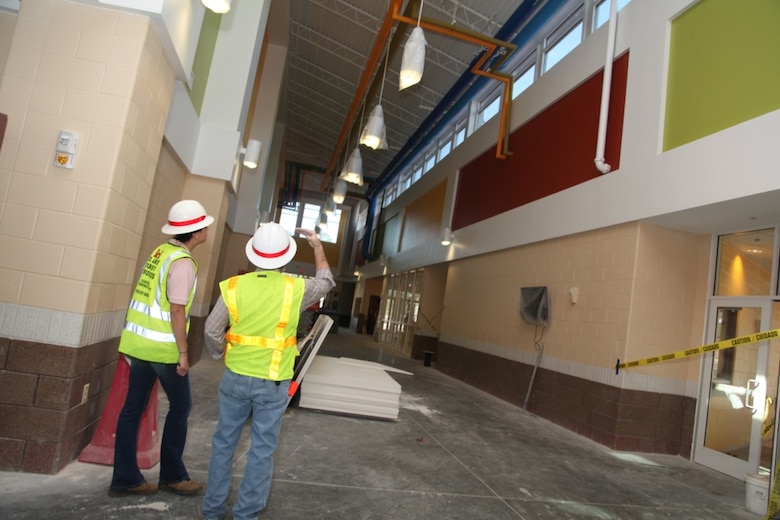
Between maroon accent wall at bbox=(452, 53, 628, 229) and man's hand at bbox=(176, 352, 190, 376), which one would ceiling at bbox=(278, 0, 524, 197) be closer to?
maroon accent wall at bbox=(452, 53, 628, 229)

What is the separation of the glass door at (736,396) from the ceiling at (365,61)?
630 cm

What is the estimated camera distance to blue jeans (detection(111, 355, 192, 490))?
2527 mm

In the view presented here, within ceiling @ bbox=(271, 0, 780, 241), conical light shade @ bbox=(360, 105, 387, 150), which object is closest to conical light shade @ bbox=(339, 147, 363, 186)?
ceiling @ bbox=(271, 0, 780, 241)

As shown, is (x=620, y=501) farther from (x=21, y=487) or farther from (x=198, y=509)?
(x=21, y=487)

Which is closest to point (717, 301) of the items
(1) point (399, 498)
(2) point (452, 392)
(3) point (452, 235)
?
(2) point (452, 392)

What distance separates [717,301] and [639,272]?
3.43 ft

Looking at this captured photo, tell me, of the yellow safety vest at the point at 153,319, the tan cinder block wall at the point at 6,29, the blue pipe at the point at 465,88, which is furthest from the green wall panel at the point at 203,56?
the blue pipe at the point at 465,88

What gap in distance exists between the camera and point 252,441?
2.29m

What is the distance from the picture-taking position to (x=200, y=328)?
6.85 m

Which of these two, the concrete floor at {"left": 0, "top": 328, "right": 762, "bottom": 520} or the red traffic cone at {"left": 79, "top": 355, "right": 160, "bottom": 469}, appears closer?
the concrete floor at {"left": 0, "top": 328, "right": 762, "bottom": 520}

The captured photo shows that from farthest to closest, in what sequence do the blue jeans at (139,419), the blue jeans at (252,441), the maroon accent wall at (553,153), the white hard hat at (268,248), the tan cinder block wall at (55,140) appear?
1. the maroon accent wall at (553,153)
2. the tan cinder block wall at (55,140)
3. the blue jeans at (139,419)
4. the white hard hat at (268,248)
5. the blue jeans at (252,441)

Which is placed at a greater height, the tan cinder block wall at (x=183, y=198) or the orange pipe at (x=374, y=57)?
the orange pipe at (x=374, y=57)

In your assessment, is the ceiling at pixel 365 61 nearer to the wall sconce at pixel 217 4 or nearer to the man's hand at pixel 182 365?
the wall sconce at pixel 217 4

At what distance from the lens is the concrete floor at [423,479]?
2.57 meters
